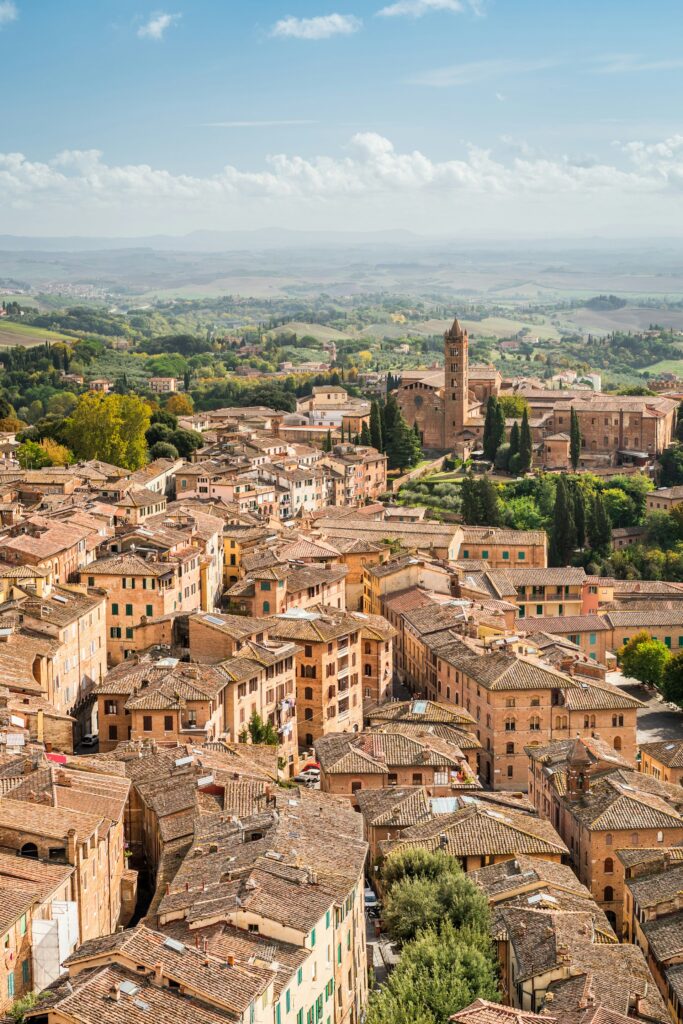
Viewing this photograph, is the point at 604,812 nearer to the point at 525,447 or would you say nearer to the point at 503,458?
the point at 525,447

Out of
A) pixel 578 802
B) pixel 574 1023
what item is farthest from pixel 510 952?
pixel 578 802

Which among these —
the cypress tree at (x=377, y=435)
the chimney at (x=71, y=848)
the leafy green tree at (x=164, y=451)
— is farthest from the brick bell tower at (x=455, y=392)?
the chimney at (x=71, y=848)

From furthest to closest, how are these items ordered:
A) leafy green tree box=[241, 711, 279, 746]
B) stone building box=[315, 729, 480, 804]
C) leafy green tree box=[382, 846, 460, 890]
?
1. leafy green tree box=[241, 711, 279, 746]
2. stone building box=[315, 729, 480, 804]
3. leafy green tree box=[382, 846, 460, 890]

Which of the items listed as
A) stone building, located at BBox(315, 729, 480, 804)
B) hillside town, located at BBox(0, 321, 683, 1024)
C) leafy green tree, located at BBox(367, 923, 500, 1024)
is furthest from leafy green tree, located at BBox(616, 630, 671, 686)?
leafy green tree, located at BBox(367, 923, 500, 1024)

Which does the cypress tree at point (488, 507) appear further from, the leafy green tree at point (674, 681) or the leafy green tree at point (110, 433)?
the leafy green tree at point (674, 681)

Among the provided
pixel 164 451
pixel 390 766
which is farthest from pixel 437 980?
pixel 164 451

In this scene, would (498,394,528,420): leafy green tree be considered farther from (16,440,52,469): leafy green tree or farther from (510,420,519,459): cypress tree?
(16,440,52,469): leafy green tree
